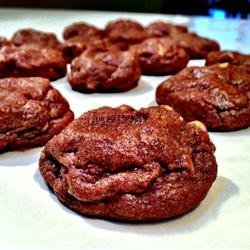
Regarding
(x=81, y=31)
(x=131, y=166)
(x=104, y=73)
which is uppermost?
(x=131, y=166)

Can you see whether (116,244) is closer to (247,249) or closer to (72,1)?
(247,249)

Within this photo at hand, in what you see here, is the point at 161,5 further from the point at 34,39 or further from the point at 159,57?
the point at 159,57

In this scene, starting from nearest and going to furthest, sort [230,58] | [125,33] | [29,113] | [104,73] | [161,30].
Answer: [29,113] → [104,73] → [230,58] → [125,33] → [161,30]

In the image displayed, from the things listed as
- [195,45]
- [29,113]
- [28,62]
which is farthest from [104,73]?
[195,45]

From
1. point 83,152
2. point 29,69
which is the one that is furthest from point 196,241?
point 29,69

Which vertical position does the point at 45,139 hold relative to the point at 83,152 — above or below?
below
